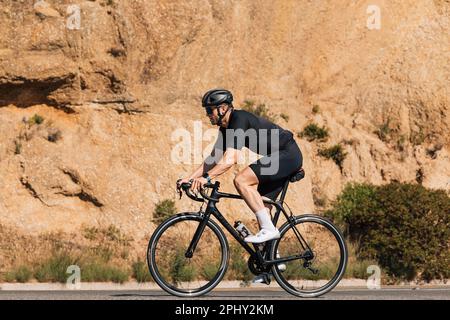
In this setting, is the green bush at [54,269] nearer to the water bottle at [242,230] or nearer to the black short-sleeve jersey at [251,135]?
the water bottle at [242,230]

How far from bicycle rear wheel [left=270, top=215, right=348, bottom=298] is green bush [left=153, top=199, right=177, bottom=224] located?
7.57 metres

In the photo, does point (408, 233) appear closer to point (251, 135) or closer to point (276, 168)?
point (276, 168)

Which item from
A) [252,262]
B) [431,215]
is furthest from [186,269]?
[431,215]

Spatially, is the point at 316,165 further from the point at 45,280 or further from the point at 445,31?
the point at 45,280

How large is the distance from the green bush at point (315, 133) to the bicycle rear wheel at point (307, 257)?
10.4 m

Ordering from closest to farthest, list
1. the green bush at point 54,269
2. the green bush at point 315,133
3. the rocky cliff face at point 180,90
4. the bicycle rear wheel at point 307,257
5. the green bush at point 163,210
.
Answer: the bicycle rear wheel at point 307,257
the green bush at point 54,269
the green bush at point 163,210
the rocky cliff face at point 180,90
the green bush at point 315,133

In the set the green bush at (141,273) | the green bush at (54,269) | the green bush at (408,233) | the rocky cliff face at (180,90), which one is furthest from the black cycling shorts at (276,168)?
the rocky cliff face at (180,90)

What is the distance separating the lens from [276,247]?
9.95 m

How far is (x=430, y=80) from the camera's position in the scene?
21.6m

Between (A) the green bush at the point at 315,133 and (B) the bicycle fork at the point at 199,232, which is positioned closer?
(B) the bicycle fork at the point at 199,232

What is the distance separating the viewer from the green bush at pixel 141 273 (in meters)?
15.1

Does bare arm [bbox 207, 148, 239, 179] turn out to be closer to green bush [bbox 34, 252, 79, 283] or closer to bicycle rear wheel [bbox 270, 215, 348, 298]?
bicycle rear wheel [bbox 270, 215, 348, 298]

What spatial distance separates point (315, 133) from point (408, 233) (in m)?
4.92

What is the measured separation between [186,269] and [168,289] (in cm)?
298
